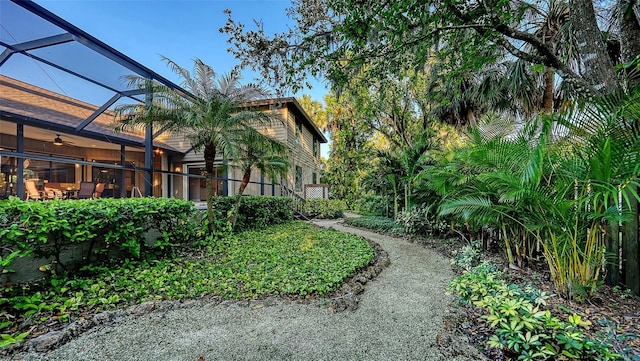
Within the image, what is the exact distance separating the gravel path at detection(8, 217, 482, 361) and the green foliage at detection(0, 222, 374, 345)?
0.42m

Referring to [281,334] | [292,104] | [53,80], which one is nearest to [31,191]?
[53,80]

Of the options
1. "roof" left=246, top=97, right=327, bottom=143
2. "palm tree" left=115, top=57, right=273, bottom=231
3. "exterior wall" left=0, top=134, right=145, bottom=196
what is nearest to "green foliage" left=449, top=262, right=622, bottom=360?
"palm tree" left=115, top=57, right=273, bottom=231

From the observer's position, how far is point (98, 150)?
10.7 meters

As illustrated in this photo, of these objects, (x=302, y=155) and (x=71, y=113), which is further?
(x=302, y=155)

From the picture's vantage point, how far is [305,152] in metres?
15.0

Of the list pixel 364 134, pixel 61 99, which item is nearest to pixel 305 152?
pixel 364 134

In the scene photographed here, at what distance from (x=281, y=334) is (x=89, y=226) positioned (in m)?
2.94

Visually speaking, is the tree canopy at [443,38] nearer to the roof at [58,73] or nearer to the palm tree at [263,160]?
the palm tree at [263,160]

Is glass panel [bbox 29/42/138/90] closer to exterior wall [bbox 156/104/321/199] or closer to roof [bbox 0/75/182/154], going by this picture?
roof [bbox 0/75/182/154]

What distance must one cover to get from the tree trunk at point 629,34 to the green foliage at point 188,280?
4.51 metres

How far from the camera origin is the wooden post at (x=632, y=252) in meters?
2.74

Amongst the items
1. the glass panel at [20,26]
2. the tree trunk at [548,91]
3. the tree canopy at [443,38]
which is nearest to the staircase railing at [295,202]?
the tree canopy at [443,38]

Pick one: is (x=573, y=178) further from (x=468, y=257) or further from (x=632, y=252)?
(x=468, y=257)

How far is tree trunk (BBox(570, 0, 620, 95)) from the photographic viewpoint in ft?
10.5
